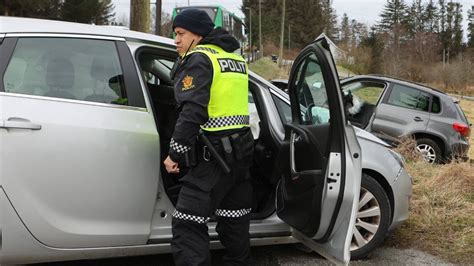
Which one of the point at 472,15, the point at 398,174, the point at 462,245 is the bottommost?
the point at 462,245

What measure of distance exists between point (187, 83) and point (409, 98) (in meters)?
6.72

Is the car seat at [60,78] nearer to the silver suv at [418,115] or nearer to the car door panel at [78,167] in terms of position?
the car door panel at [78,167]

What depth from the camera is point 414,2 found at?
2977 inches

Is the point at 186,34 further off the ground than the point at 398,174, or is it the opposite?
the point at 186,34

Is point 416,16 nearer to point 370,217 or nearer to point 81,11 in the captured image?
point 81,11

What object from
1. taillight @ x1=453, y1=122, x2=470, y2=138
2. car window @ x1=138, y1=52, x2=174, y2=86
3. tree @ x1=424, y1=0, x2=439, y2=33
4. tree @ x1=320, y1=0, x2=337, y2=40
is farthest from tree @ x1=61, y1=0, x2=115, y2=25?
tree @ x1=424, y1=0, x2=439, y2=33

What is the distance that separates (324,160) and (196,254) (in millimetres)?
945

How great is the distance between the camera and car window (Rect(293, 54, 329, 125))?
318cm

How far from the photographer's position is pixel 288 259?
13.1ft

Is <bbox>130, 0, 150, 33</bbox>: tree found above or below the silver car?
above

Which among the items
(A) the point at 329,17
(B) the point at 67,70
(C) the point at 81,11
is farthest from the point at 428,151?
(A) the point at 329,17

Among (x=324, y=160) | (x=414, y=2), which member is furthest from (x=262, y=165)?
(x=414, y=2)

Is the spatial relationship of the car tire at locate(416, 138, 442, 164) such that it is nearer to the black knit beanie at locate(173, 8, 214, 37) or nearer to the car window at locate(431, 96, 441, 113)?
the car window at locate(431, 96, 441, 113)

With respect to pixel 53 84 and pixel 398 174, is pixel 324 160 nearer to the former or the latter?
pixel 398 174
